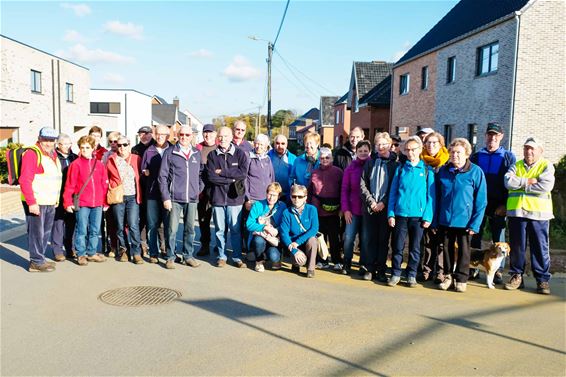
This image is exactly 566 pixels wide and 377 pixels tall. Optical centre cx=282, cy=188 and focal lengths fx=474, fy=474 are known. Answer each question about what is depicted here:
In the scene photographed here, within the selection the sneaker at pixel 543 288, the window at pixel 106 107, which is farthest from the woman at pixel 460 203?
the window at pixel 106 107

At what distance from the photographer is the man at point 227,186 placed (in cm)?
719

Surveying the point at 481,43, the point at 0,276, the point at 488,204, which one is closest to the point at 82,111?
the point at 481,43

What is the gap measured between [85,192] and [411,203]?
15.5 ft

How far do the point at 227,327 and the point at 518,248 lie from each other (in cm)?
402

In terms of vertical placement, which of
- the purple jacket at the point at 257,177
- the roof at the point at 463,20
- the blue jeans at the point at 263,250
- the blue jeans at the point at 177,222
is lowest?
the blue jeans at the point at 263,250

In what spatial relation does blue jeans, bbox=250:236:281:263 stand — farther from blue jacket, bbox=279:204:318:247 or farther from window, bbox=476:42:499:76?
window, bbox=476:42:499:76

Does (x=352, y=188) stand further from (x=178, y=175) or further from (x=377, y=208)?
(x=178, y=175)

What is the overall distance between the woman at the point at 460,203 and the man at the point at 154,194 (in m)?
4.04

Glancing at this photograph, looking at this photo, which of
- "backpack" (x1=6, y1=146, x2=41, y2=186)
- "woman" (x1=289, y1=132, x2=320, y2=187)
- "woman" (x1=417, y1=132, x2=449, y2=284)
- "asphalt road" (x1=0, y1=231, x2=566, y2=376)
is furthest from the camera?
"woman" (x1=289, y1=132, x2=320, y2=187)

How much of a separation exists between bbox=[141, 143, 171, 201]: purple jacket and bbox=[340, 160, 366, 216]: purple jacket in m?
2.82

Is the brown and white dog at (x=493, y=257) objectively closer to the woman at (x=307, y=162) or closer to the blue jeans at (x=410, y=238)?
the blue jeans at (x=410, y=238)

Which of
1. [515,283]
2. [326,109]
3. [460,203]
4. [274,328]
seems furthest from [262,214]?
[326,109]

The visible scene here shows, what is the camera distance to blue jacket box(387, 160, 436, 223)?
616 centimetres

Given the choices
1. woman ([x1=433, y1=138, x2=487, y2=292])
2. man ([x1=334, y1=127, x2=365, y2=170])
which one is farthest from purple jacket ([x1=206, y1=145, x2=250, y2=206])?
woman ([x1=433, y1=138, x2=487, y2=292])
